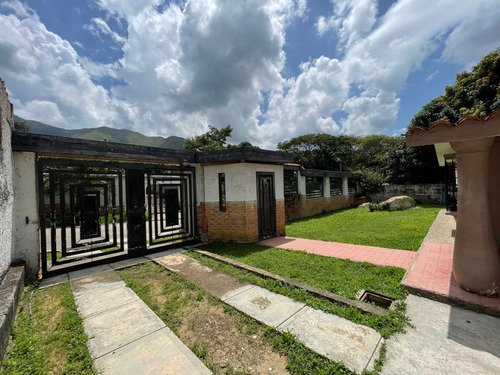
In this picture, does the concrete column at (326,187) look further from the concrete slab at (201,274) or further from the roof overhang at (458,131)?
the roof overhang at (458,131)

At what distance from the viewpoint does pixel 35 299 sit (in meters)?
3.34

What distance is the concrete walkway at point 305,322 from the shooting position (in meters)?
2.05

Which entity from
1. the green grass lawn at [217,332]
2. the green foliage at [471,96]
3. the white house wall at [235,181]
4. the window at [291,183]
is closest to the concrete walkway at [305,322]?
the green grass lawn at [217,332]

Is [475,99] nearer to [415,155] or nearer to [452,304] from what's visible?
[415,155]

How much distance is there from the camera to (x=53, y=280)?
408cm

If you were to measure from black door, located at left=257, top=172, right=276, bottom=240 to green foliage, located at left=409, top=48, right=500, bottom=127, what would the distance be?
1151 centimetres

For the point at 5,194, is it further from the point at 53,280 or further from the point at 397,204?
the point at 397,204

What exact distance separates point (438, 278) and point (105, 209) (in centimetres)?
653

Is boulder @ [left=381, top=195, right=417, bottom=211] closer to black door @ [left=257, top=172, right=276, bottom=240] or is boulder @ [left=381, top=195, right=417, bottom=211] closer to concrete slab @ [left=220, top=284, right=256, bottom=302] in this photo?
black door @ [left=257, top=172, right=276, bottom=240]

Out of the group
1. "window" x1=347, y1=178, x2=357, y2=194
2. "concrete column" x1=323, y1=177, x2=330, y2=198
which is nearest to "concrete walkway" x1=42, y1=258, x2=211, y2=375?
"concrete column" x1=323, y1=177, x2=330, y2=198

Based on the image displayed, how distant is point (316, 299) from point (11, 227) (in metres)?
5.20

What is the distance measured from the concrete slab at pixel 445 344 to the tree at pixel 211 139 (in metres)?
24.1

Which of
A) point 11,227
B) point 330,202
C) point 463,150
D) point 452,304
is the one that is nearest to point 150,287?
point 11,227

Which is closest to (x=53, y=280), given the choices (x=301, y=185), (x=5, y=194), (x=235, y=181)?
(x=5, y=194)
